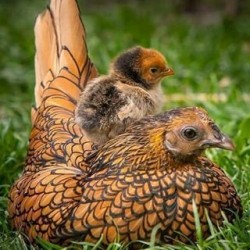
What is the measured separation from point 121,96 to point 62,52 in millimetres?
599

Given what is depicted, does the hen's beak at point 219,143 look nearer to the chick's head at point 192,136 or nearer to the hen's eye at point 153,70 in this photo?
the chick's head at point 192,136

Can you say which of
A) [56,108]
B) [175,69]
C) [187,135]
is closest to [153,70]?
[56,108]

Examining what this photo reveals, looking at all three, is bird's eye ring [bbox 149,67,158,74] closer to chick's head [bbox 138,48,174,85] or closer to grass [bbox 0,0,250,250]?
chick's head [bbox 138,48,174,85]

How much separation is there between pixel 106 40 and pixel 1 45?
968 millimetres

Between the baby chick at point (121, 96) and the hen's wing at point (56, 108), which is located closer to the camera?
the hen's wing at point (56, 108)

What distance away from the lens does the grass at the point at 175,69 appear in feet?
12.8

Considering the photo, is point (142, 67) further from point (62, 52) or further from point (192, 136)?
point (192, 136)

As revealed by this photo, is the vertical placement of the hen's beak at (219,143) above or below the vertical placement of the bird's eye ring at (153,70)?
below

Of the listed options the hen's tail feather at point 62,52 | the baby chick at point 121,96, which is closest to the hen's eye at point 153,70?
the baby chick at point 121,96

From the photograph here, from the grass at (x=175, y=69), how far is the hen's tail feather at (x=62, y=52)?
1.68 feet

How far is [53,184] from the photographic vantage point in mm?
3232

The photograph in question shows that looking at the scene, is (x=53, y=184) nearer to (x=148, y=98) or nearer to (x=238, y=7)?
(x=148, y=98)

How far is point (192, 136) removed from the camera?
304 cm

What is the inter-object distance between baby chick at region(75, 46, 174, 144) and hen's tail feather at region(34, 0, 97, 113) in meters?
0.16
